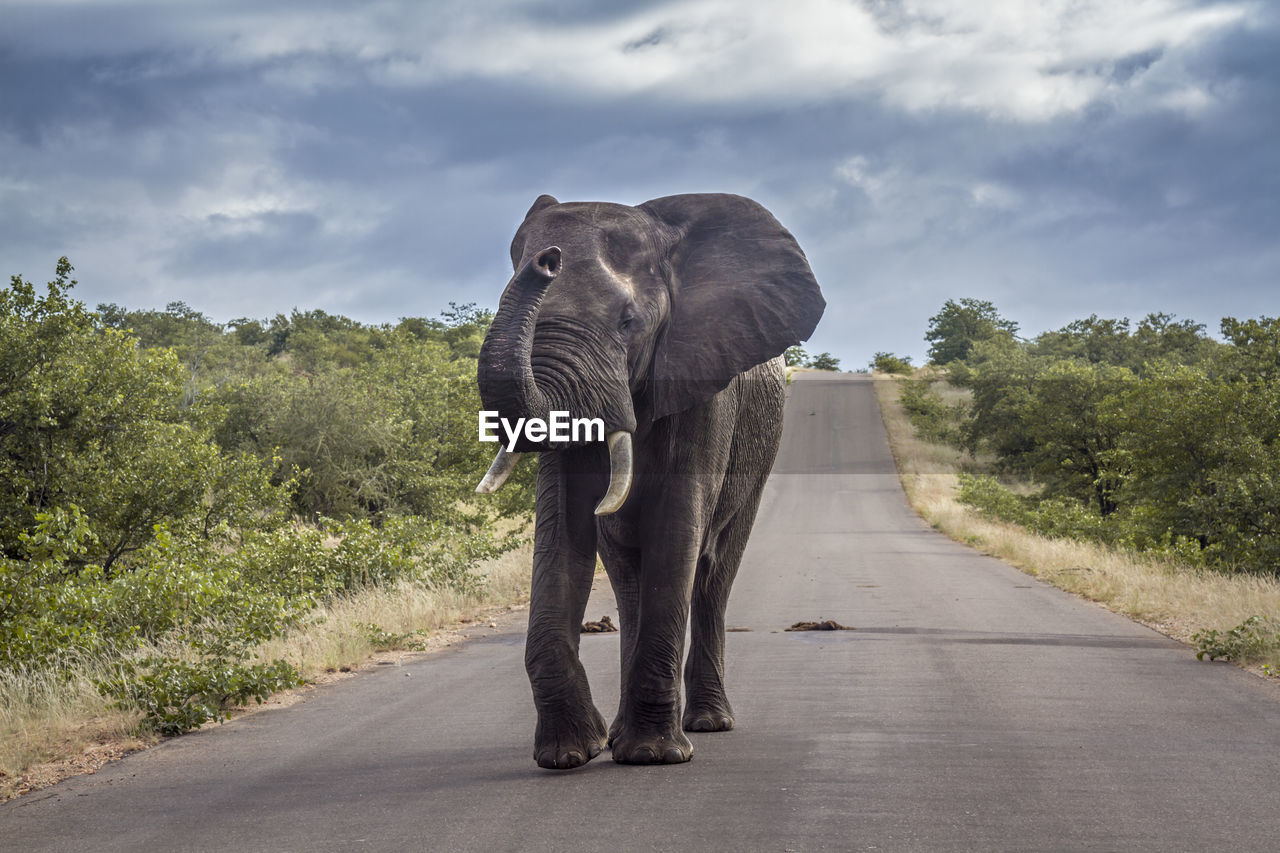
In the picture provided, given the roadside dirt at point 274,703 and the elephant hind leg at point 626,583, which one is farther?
the elephant hind leg at point 626,583

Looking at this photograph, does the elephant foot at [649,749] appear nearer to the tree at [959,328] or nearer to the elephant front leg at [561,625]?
the elephant front leg at [561,625]

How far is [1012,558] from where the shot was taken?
25.6m

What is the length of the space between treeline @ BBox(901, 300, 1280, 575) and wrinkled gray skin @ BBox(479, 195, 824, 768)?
1386 cm

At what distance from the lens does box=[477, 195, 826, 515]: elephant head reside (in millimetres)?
5992

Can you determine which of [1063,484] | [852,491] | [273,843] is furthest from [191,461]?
[852,491]

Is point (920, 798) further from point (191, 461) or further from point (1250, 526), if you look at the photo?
point (1250, 526)

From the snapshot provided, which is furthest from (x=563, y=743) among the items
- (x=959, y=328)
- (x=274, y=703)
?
(x=959, y=328)

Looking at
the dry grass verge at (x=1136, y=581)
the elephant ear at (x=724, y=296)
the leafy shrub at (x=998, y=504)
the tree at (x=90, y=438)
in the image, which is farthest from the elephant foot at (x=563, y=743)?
the leafy shrub at (x=998, y=504)

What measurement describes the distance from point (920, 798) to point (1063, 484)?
38.3 metres


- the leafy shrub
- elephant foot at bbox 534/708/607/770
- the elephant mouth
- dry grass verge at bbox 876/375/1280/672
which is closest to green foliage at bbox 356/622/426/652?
elephant foot at bbox 534/708/607/770

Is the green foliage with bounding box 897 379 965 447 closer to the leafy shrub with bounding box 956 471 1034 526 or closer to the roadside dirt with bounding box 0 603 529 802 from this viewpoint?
the leafy shrub with bounding box 956 471 1034 526

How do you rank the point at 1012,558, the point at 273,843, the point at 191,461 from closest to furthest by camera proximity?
1. the point at 273,843
2. the point at 191,461
3. the point at 1012,558

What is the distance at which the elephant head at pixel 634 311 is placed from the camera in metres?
5.99

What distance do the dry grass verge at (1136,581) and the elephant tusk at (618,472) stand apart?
23.3ft
